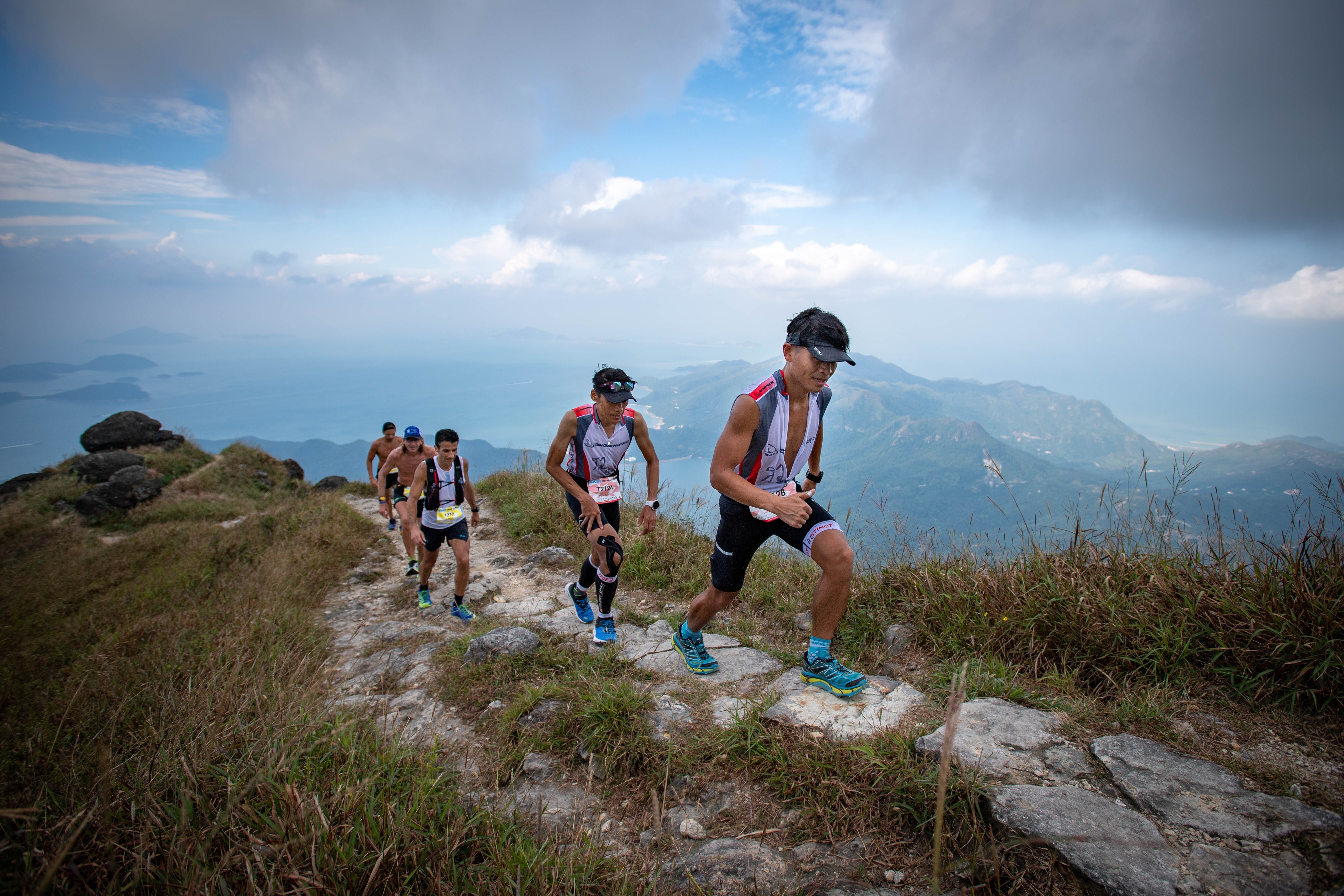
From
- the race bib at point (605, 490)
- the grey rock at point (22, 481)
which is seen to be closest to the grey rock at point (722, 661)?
the race bib at point (605, 490)

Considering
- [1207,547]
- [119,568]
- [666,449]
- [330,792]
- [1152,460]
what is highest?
[1152,460]

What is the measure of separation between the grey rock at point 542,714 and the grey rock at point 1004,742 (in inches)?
85.1

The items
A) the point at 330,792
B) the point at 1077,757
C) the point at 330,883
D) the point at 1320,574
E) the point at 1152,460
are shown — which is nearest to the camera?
the point at 330,883

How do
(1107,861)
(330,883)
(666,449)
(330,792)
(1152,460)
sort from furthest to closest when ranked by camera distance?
(666,449) → (1152,460) → (330,792) → (1107,861) → (330,883)

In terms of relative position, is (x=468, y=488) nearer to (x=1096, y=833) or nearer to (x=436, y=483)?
(x=436, y=483)

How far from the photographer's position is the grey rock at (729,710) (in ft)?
10.4

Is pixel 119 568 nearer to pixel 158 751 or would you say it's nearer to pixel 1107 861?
pixel 158 751

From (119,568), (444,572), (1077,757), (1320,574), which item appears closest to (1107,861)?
(1077,757)

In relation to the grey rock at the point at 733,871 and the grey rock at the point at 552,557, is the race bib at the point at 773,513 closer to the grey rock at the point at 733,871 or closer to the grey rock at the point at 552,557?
the grey rock at the point at 733,871

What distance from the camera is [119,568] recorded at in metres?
7.73

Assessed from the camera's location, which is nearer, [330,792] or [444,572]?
[330,792]

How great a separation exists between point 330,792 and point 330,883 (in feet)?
1.65

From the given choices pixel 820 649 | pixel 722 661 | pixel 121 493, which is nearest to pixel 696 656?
pixel 722 661

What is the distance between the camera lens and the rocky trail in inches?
79.1
